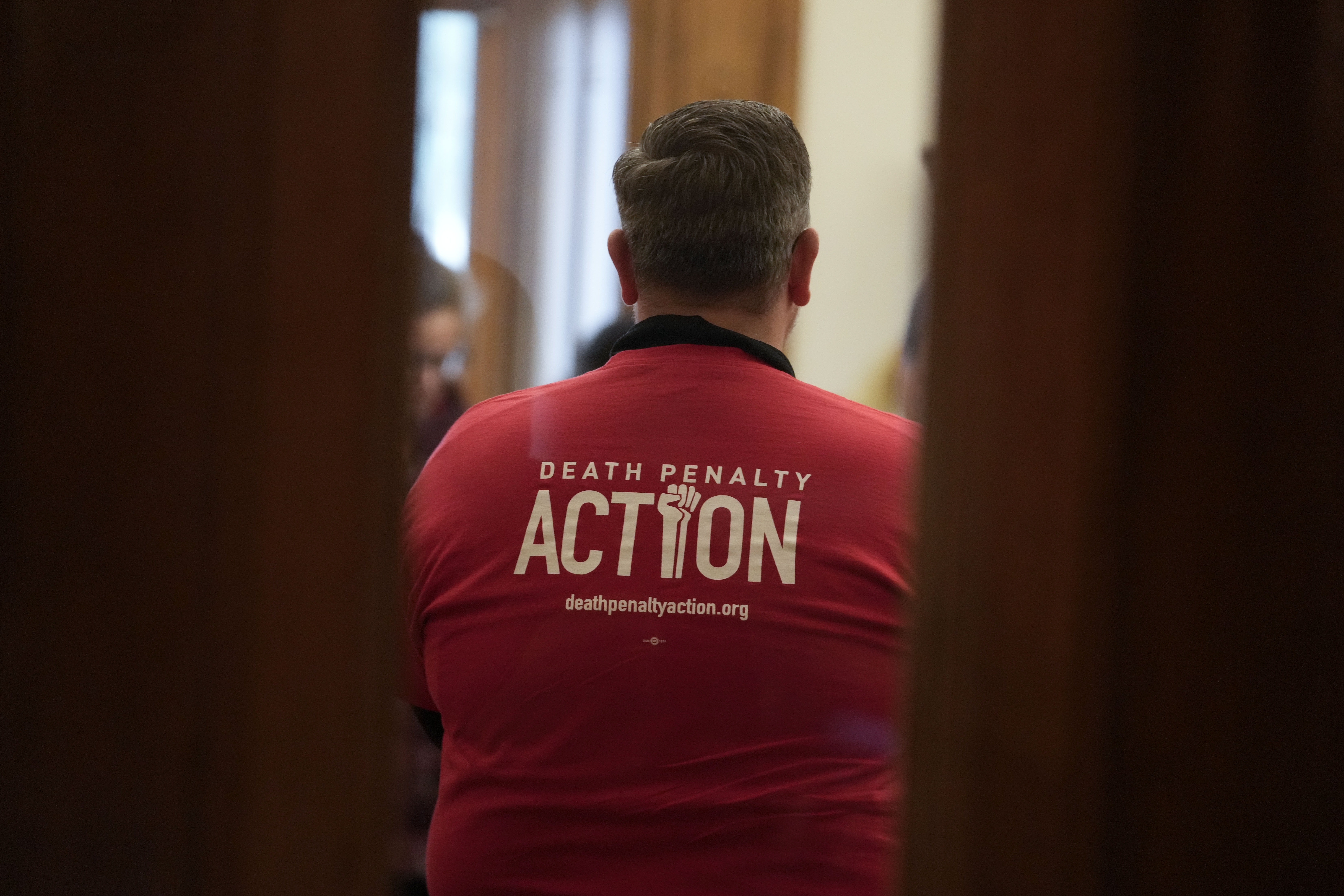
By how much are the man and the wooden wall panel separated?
14cm

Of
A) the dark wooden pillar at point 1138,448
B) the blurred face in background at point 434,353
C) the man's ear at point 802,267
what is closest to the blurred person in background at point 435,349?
the blurred face in background at point 434,353

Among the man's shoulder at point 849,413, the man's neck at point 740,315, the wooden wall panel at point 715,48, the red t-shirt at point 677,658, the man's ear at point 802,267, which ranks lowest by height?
the red t-shirt at point 677,658

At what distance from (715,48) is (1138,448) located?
0.54 m

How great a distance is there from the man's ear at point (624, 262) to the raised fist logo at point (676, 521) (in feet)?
0.89

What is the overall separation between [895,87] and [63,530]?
0.48 meters

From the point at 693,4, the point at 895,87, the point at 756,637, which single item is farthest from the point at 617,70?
the point at 756,637

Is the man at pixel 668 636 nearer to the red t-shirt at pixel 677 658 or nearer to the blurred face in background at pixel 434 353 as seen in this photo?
the red t-shirt at pixel 677 658

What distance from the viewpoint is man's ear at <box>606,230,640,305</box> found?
1.15 meters

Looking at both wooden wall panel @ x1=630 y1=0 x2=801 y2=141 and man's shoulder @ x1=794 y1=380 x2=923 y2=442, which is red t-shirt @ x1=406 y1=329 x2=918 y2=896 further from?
wooden wall panel @ x1=630 y1=0 x2=801 y2=141

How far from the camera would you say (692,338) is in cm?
108

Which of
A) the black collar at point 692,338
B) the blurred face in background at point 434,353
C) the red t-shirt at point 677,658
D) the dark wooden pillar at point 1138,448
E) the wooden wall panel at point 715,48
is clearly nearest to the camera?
the dark wooden pillar at point 1138,448

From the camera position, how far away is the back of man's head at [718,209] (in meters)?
1.12

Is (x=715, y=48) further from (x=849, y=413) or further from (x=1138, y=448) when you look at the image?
(x=1138, y=448)

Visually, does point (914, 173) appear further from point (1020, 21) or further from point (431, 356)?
point (431, 356)
